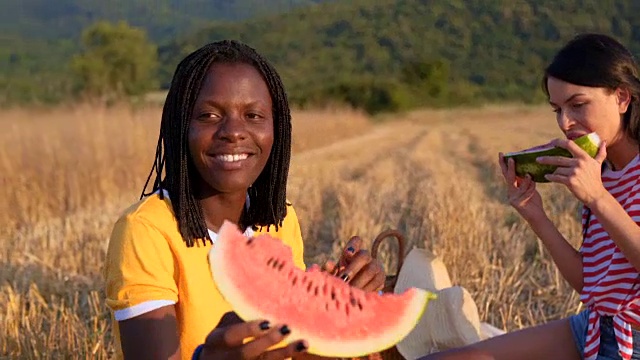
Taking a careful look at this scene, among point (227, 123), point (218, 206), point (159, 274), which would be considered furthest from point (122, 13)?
point (159, 274)

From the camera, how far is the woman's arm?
1.68m

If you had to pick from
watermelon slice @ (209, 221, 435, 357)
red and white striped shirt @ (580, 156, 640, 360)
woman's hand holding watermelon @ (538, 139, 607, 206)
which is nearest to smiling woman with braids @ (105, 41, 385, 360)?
watermelon slice @ (209, 221, 435, 357)

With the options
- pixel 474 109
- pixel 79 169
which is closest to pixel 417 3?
pixel 474 109

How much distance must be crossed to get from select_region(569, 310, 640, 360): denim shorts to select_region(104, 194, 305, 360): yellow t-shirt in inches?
43.3

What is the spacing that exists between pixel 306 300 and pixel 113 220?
398 centimetres

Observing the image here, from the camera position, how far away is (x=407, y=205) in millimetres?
6090

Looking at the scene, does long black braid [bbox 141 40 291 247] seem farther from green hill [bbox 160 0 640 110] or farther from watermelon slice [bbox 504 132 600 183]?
green hill [bbox 160 0 640 110]

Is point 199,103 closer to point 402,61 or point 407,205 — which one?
point 407,205

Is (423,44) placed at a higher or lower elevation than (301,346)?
higher

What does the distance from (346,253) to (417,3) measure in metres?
62.6

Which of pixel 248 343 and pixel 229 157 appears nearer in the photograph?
pixel 248 343

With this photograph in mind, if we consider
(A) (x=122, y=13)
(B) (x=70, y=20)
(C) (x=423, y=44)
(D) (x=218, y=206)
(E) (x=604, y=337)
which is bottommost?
(E) (x=604, y=337)

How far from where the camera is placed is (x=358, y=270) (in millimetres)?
1877

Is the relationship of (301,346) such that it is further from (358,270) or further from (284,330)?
(358,270)
